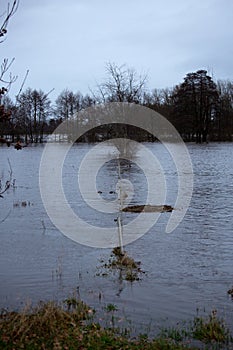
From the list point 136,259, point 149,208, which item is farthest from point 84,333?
point 149,208

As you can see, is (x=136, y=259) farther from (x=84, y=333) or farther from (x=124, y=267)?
(x=84, y=333)

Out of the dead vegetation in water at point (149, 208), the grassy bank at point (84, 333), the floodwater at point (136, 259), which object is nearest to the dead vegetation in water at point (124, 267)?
the floodwater at point (136, 259)

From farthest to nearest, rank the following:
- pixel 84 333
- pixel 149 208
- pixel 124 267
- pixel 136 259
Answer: pixel 149 208, pixel 136 259, pixel 124 267, pixel 84 333

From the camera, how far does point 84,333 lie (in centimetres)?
661

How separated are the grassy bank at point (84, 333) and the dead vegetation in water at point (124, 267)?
7.60 ft

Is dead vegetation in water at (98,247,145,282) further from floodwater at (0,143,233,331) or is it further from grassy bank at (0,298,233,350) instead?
grassy bank at (0,298,233,350)

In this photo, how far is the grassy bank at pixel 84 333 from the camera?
6.11 m

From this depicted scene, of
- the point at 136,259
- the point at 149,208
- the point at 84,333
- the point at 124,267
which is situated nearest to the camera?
the point at 84,333

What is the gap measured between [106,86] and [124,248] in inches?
1388

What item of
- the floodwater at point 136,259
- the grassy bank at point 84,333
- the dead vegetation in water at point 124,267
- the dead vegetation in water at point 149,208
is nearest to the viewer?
the grassy bank at point 84,333

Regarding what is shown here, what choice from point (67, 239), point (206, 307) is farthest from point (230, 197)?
point (206, 307)

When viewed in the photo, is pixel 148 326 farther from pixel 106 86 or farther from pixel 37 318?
pixel 106 86

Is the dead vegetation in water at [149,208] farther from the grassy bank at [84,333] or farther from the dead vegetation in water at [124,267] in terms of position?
the grassy bank at [84,333]

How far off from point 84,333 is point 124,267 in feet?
13.4
